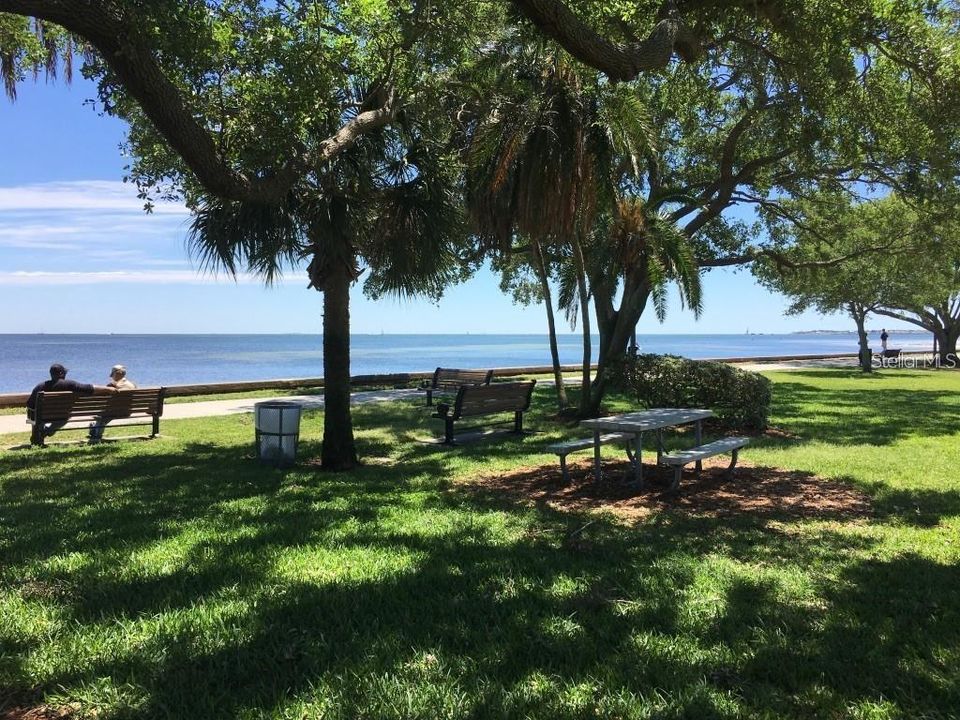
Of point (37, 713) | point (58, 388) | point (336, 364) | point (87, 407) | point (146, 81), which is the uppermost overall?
point (146, 81)

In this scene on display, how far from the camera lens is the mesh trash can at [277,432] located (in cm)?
809

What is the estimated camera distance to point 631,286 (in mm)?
13578

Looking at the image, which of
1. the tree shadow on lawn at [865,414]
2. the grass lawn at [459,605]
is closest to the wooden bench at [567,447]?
the grass lawn at [459,605]

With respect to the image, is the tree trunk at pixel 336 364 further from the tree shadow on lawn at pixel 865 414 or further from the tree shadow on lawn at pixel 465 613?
the tree shadow on lawn at pixel 865 414

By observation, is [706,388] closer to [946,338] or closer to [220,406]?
[220,406]

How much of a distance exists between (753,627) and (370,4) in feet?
23.9

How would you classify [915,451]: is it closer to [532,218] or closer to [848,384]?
[532,218]

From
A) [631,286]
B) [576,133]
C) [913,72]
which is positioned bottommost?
[631,286]

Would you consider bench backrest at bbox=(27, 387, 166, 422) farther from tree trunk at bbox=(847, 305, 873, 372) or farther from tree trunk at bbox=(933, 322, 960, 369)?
tree trunk at bbox=(933, 322, 960, 369)

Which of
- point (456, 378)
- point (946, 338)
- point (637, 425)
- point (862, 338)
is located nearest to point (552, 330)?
point (456, 378)

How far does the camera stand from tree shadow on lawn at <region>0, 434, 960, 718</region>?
276cm

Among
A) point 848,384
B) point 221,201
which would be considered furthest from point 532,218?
point 848,384

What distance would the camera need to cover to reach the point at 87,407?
964 cm

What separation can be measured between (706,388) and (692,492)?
463 cm
